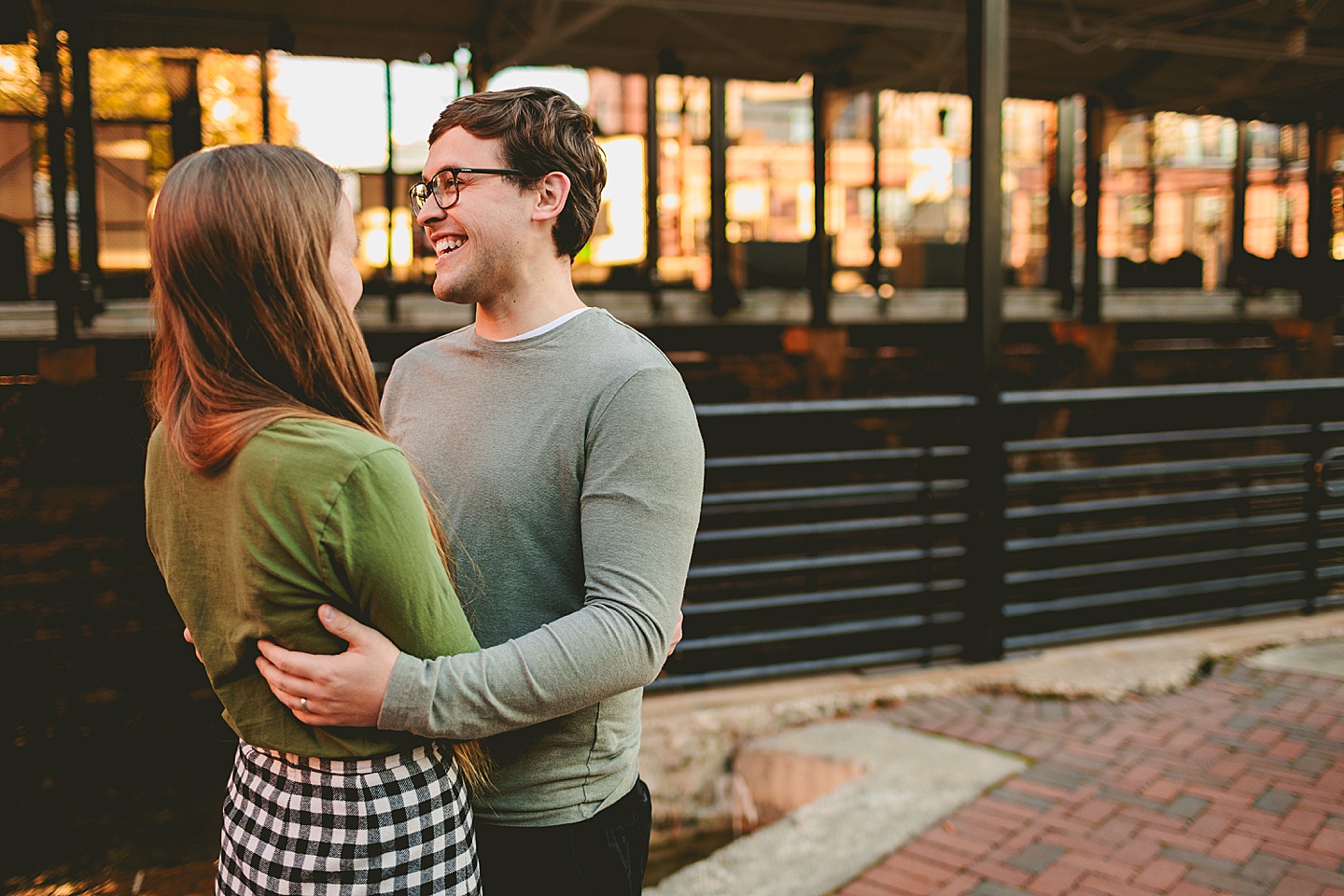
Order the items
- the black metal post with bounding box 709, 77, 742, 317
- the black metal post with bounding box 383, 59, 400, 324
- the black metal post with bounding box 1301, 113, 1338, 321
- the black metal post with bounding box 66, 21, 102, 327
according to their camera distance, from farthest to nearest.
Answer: the black metal post with bounding box 1301, 113, 1338, 321 → the black metal post with bounding box 709, 77, 742, 317 → the black metal post with bounding box 383, 59, 400, 324 → the black metal post with bounding box 66, 21, 102, 327

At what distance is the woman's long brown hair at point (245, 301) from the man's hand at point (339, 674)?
220 mm

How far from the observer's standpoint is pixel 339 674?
1.13 metres

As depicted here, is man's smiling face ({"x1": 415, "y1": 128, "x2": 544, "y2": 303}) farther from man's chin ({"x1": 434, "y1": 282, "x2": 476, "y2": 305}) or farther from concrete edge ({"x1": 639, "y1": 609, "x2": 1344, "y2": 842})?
concrete edge ({"x1": 639, "y1": 609, "x2": 1344, "y2": 842})

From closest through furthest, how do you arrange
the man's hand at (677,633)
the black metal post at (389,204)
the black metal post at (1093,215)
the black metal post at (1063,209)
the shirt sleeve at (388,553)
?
the shirt sleeve at (388,553), the man's hand at (677,633), the black metal post at (389,204), the black metal post at (1093,215), the black metal post at (1063,209)

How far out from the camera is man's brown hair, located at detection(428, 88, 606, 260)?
1.42 metres

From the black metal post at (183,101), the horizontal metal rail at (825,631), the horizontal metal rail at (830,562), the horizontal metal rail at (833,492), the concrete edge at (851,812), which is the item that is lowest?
the concrete edge at (851,812)

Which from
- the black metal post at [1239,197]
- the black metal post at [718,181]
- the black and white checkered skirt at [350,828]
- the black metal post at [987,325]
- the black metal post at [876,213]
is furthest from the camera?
the black metal post at [1239,197]

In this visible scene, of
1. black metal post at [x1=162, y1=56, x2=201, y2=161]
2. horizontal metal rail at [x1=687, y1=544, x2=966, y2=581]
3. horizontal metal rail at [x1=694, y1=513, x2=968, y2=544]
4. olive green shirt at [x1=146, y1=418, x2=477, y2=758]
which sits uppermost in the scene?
black metal post at [x1=162, y1=56, x2=201, y2=161]

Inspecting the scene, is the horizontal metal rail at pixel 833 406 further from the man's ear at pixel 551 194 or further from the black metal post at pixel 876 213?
the black metal post at pixel 876 213

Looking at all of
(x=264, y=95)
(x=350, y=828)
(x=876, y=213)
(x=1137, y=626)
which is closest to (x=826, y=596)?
(x=1137, y=626)

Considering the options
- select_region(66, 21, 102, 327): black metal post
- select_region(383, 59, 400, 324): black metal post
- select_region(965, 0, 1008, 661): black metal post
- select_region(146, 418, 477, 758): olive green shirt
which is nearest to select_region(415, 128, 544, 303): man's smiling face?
select_region(146, 418, 477, 758): olive green shirt

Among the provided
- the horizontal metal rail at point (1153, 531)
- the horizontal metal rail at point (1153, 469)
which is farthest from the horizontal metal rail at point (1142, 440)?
the horizontal metal rail at point (1153, 531)

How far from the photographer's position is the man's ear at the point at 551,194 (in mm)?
1458

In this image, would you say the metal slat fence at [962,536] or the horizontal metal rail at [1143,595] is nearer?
the metal slat fence at [962,536]
